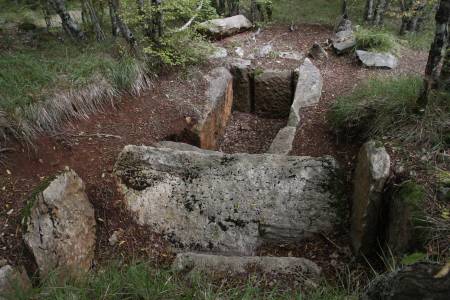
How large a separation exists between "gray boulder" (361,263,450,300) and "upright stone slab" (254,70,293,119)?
5.86 m

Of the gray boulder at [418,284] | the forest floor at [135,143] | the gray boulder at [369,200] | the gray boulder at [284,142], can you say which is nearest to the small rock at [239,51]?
the forest floor at [135,143]

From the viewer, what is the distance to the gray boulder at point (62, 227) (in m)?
3.17

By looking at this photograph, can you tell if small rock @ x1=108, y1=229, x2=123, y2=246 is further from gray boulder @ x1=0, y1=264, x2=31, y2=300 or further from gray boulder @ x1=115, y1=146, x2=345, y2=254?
gray boulder @ x1=0, y1=264, x2=31, y2=300

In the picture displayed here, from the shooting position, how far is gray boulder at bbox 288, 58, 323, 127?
5.76 metres

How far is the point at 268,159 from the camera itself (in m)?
4.11

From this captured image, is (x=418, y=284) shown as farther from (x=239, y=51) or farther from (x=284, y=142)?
(x=239, y=51)

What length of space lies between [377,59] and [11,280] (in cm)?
695

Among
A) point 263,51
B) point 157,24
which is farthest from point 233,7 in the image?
point 157,24

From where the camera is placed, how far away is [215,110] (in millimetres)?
6105

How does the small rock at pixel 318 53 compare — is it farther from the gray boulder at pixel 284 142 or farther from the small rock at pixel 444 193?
the small rock at pixel 444 193

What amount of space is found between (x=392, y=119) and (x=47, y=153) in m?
3.89

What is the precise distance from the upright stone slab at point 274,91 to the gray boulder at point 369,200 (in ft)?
12.0

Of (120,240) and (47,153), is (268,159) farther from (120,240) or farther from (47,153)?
(47,153)

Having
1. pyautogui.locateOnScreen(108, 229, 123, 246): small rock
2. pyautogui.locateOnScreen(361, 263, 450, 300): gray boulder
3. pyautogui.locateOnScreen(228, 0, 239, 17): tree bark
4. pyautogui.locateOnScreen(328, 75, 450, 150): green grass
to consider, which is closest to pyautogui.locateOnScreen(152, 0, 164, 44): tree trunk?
pyautogui.locateOnScreen(328, 75, 450, 150): green grass
